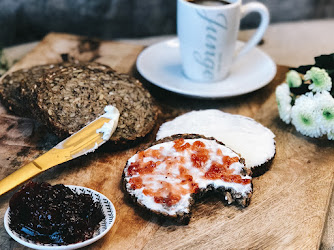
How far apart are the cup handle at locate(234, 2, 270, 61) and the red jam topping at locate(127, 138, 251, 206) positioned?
1.13m

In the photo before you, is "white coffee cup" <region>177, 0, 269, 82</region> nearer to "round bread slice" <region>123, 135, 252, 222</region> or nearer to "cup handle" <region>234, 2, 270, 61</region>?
"cup handle" <region>234, 2, 270, 61</region>

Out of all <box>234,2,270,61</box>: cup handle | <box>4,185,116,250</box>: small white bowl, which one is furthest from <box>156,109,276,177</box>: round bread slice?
<box>234,2,270,61</box>: cup handle

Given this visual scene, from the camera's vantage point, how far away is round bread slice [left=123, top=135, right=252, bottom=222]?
1.99 m

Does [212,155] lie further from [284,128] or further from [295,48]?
[295,48]

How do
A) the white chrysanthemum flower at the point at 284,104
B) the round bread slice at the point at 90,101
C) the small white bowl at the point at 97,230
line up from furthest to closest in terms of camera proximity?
the white chrysanthemum flower at the point at 284,104 < the round bread slice at the point at 90,101 < the small white bowl at the point at 97,230

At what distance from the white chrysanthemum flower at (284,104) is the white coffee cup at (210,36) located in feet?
1.53

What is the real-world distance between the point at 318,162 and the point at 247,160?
17.9 inches

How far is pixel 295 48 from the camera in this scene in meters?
4.26

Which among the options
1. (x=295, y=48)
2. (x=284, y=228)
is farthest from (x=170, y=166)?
(x=295, y=48)

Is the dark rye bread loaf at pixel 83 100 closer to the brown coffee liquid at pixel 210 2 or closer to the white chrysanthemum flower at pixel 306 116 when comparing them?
the brown coffee liquid at pixel 210 2

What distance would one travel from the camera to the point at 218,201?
7.02 feet

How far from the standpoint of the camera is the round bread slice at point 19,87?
2633 mm

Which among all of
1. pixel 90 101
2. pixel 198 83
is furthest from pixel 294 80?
pixel 90 101

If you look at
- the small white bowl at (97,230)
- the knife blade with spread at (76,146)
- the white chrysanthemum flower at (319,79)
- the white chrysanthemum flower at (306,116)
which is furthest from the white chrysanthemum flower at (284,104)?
the small white bowl at (97,230)
